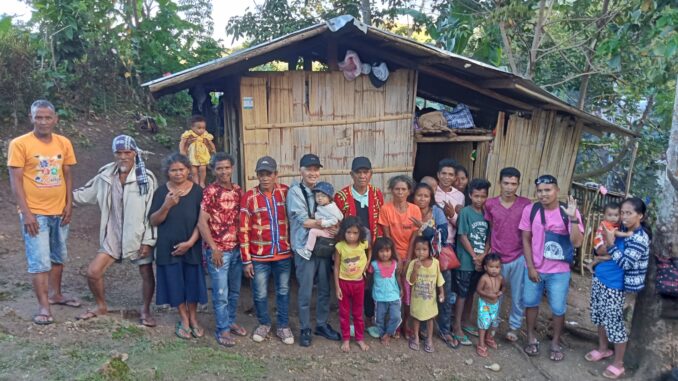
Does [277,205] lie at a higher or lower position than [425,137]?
lower

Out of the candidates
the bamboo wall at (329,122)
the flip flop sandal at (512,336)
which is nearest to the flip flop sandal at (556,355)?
the flip flop sandal at (512,336)

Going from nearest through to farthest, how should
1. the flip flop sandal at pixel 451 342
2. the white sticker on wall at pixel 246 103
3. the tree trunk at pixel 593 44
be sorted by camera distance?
the flip flop sandal at pixel 451 342 → the white sticker on wall at pixel 246 103 → the tree trunk at pixel 593 44

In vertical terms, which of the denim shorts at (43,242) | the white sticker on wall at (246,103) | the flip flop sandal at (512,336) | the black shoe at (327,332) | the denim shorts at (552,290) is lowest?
the flip flop sandal at (512,336)

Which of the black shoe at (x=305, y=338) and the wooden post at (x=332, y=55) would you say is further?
the wooden post at (x=332, y=55)

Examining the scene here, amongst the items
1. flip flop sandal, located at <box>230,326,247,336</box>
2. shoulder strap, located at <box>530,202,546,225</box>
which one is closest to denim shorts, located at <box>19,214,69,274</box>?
flip flop sandal, located at <box>230,326,247,336</box>

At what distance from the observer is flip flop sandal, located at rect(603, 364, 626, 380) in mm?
4605

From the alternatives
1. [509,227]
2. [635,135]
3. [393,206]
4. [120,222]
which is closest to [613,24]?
[635,135]

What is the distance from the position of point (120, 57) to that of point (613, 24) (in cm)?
985

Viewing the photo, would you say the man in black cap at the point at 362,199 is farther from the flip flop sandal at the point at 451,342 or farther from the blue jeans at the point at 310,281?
the flip flop sandal at the point at 451,342

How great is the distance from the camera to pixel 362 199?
4.83 metres

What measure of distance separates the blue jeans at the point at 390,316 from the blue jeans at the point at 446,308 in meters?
0.49

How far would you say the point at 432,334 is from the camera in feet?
17.0

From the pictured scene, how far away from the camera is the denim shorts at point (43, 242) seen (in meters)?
4.17

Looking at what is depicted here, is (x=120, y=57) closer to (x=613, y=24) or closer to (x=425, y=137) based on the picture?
(x=425, y=137)
